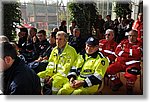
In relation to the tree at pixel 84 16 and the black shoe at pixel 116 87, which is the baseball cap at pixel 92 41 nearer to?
the tree at pixel 84 16

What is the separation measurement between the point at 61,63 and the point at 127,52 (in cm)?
61

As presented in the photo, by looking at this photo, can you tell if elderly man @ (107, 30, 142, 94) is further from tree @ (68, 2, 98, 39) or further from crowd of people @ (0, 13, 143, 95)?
tree @ (68, 2, 98, 39)

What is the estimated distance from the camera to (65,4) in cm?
224

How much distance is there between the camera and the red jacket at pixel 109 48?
2.28 m

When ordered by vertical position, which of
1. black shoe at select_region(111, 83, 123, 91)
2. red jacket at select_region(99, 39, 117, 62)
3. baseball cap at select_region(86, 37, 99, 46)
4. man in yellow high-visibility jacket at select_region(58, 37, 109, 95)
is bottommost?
black shoe at select_region(111, 83, 123, 91)

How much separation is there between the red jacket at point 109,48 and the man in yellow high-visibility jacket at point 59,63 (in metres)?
0.30

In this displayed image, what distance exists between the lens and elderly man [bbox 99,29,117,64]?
2.31 metres

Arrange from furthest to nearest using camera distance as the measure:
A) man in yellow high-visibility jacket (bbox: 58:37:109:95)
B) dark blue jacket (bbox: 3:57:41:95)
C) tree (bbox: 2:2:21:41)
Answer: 1. tree (bbox: 2:2:21:41)
2. man in yellow high-visibility jacket (bbox: 58:37:109:95)
3. dark blue jacket (bbox: 3:57:41:95)

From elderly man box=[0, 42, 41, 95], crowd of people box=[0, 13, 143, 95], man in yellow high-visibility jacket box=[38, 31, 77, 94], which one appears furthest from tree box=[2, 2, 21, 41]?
elderly man box=[0, 42, 41, 95]

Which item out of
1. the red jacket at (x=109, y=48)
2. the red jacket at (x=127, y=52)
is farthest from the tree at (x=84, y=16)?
the red jacket at (x=127, y=52)

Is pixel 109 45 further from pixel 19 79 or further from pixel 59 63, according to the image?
pixel 19 79

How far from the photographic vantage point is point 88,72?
196cm

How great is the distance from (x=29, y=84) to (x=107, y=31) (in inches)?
52.8

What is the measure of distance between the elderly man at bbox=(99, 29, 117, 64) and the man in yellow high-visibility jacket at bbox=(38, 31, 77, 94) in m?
0.32
